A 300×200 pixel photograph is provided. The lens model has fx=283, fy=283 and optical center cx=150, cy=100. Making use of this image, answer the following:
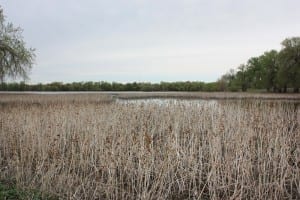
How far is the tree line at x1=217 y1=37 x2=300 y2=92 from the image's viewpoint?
35594 mm

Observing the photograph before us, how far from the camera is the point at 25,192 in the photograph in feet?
12.5

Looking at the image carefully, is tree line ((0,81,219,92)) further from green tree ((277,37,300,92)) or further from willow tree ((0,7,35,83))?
willow tree ((0,7,35,83))

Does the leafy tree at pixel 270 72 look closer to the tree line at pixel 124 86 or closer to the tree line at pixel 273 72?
the tree line at pixel 273 72

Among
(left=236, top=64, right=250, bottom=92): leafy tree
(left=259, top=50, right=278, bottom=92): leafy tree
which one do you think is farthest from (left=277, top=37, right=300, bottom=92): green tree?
(left=236, top=64, right=250, bottom=92): leafy tree

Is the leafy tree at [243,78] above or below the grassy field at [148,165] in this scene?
above

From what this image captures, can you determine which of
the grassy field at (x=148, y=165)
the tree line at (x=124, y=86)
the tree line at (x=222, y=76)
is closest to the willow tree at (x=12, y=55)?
the tree line at (x=222, y=76)

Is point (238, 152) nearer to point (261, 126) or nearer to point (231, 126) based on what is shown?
point (261, 126)

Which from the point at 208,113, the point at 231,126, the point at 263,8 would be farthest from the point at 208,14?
the point at 231,126

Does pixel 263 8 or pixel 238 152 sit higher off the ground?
pixel 263 8

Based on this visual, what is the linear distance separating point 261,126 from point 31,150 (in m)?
4.49

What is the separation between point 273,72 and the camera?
42.9m

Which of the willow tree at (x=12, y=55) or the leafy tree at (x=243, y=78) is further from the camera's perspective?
the leafy tree at (x=243, y=78)

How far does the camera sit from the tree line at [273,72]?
35.6 metres

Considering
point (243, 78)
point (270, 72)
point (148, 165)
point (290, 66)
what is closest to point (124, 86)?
point (243, 78)
